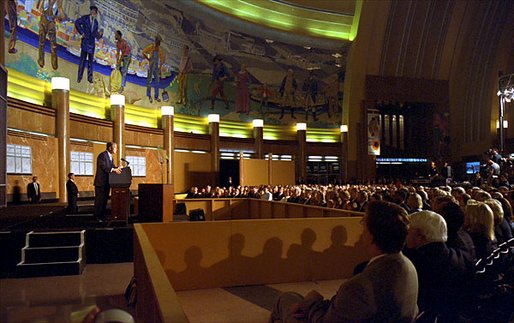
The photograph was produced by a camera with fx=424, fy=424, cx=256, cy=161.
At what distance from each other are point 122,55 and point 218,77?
5473mm

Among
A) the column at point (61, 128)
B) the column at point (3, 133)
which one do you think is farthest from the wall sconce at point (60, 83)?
the column at point (3, 133)

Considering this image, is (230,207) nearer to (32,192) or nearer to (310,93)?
(32,192)

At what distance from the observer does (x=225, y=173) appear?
789 inches

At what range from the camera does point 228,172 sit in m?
20.1

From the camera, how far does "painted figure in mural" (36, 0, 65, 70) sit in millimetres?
11711

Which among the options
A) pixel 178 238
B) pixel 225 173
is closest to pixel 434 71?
pixel 225 173

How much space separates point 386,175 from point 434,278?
74.0 ft

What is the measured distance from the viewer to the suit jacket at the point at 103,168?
762cm

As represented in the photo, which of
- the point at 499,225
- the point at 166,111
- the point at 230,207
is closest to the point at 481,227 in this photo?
the point at 499,225

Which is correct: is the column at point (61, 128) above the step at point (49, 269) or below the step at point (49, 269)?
above

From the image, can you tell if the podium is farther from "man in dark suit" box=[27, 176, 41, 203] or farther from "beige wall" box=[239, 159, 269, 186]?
"beige wall" box=[239, 159, 269, 186]

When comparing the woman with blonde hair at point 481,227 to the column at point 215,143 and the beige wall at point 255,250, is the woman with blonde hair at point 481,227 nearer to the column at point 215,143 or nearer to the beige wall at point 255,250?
the beige wall at point 255,250

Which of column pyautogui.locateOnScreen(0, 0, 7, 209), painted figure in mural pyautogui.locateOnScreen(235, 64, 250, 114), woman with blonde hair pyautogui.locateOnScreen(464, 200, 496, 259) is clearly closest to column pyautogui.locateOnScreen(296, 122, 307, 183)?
painted figure in mural pyautogui.locateOnScreen(235, 64, 250, 114)

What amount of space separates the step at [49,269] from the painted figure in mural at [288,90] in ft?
57.9
